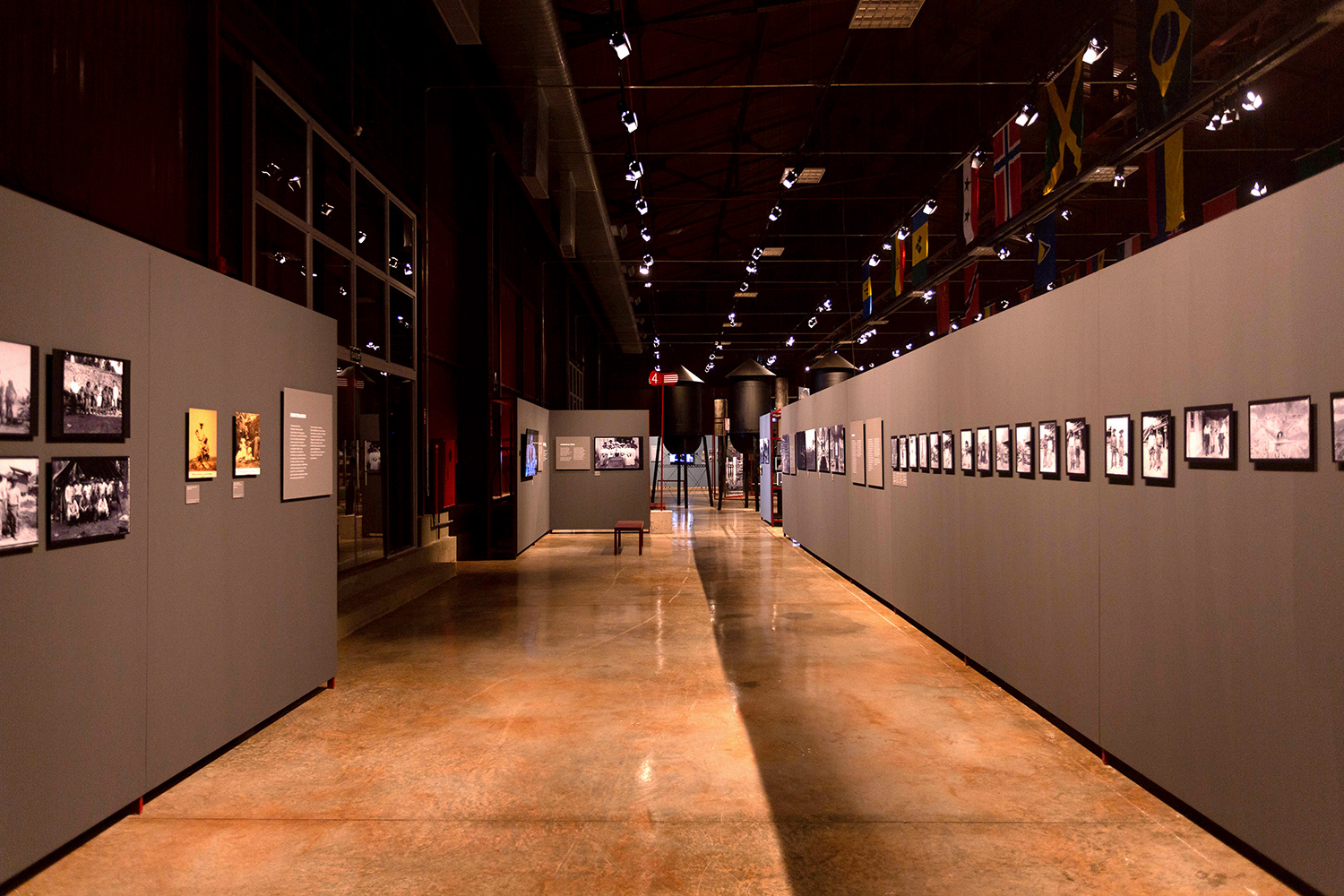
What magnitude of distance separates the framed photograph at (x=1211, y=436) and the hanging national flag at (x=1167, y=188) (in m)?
4.20

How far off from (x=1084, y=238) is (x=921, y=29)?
35.6 feet

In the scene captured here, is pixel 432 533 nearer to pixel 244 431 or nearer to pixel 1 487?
pixel 244 431

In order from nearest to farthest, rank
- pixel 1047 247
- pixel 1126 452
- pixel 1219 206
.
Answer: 1. pixel 1126 452
2. pixel 1219 206
3. pixel 1047 247

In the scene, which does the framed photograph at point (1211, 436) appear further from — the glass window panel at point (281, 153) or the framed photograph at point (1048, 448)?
the glass window panel at point (281, 153)

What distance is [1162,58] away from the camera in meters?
5.78

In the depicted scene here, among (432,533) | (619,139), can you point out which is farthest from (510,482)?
(619,139)

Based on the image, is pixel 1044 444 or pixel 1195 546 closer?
pixel 1195 546

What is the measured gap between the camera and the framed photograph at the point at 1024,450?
5109 mm

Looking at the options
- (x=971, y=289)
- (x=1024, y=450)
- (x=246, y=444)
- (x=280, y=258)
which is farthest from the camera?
(x=971, y=289)

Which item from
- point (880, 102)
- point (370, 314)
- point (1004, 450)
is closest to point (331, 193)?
point (370, 314)

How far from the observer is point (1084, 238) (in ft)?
66.4

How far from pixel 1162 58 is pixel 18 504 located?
7.27 m

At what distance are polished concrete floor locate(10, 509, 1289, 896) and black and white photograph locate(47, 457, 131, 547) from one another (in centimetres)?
133

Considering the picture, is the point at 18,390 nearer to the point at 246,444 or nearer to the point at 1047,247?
the point at 246,444
